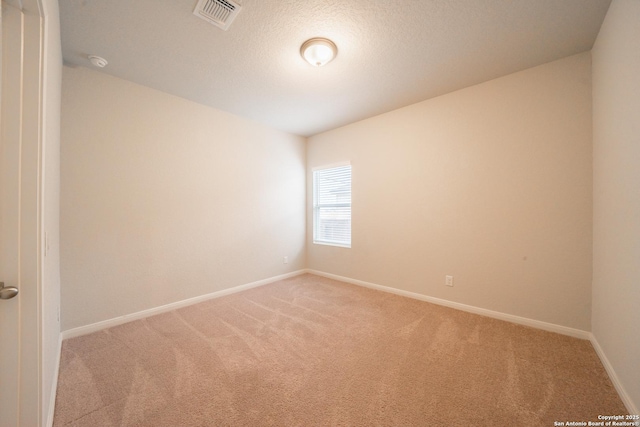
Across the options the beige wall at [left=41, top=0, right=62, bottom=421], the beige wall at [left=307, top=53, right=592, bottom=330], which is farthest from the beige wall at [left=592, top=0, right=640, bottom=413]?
the beige wall at [left=41, top=0, right=62, bottom=421]

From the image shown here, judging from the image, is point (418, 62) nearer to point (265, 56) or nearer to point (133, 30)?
point (265, 56)

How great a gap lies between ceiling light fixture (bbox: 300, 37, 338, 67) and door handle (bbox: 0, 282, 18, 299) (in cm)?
238

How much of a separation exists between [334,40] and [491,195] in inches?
90.6

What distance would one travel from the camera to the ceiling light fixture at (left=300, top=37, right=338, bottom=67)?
79.3 inches

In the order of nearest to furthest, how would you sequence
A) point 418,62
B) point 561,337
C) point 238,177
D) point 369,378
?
point 369,378 < point 561,337 < point 418,62 < point 238,177

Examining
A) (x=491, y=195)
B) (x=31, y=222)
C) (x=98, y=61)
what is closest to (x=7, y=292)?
(x=31, y=222)

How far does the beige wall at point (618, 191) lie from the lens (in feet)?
4.50

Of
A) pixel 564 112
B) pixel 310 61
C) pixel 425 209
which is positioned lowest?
pixel 425 209

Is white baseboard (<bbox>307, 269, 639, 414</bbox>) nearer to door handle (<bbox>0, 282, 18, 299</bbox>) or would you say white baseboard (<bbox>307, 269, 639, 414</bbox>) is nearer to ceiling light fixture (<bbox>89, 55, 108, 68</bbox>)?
door handle (<bbox>0, 282, 18, 299</bbox>)

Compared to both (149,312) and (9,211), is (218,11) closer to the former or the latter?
(9,211)

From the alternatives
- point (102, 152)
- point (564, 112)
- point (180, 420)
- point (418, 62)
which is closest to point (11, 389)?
point (180, 420)

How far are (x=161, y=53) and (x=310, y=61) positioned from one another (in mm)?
1395

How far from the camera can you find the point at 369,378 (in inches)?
65.2

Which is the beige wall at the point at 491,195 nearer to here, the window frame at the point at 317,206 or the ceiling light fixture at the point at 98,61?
the window frame at the point at 317,206
